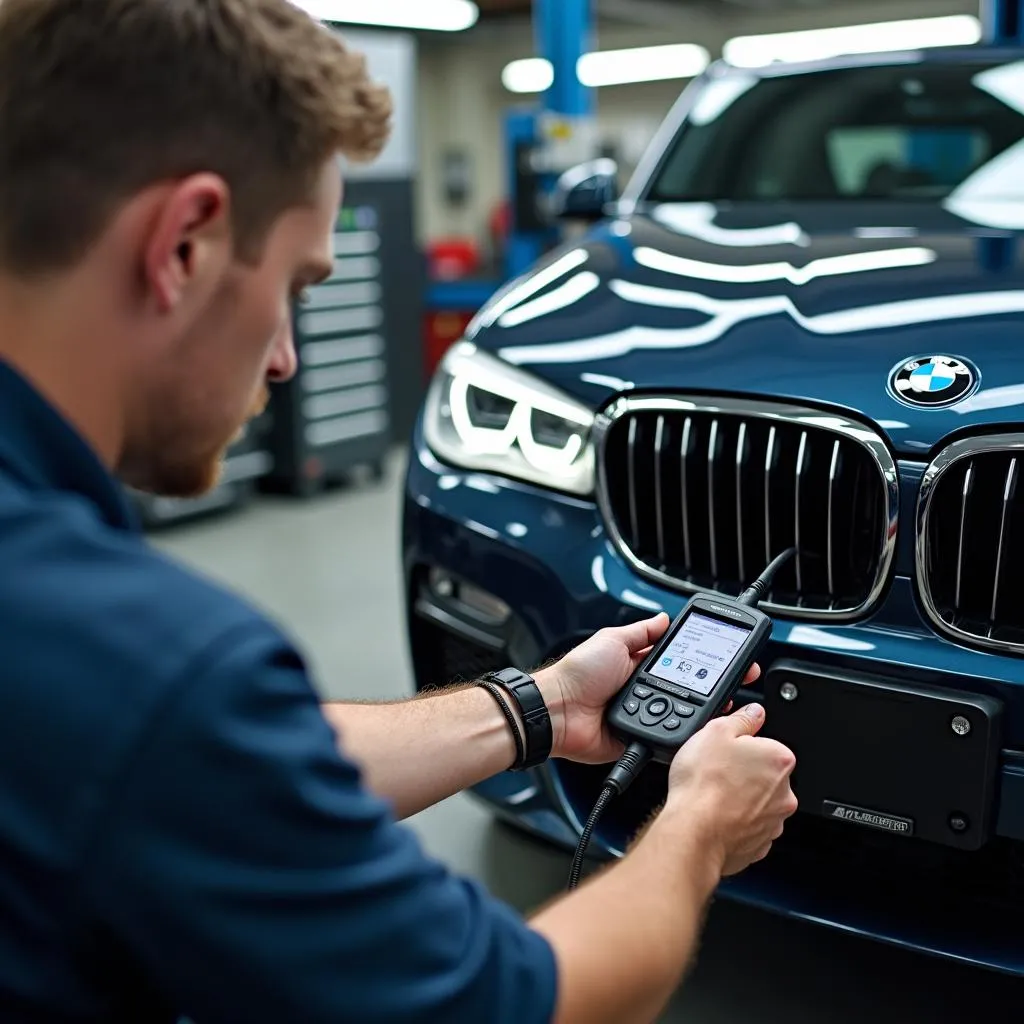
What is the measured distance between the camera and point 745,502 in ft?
5.30

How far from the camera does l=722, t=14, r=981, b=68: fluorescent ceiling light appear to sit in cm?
1263

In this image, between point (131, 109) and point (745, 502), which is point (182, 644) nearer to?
point (131, 109)

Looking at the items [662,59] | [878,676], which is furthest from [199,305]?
[662,59]

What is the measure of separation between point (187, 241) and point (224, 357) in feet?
0.30

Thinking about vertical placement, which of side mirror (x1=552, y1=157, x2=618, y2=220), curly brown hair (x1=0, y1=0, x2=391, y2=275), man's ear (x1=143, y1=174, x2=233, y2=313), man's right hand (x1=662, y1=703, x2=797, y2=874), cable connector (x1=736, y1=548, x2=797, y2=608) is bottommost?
man's right hand (x1=662, y1=703, x2=797, y2=874)

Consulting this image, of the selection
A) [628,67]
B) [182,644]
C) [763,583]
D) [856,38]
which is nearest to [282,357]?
[182,644]

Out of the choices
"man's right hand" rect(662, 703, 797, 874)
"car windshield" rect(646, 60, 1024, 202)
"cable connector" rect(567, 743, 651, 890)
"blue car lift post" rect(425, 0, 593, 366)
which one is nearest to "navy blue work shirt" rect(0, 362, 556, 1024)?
"man's right hand" rect(662, 703, 797, 874)

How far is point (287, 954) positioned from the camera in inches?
25.2

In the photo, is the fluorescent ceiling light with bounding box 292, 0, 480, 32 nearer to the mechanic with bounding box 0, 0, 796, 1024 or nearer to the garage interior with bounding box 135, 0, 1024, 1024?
the garage interior with bounding box 135, 0, 1024, 1024

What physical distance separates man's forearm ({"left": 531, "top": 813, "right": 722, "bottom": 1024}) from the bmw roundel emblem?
75cm

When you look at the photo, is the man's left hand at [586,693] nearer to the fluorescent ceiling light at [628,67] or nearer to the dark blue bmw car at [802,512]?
the dark blue bmw car at [802,512]

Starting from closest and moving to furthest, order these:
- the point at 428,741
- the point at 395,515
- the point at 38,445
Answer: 1. the point at 38,445
2. the point at 428,741
3. the point at 395,515

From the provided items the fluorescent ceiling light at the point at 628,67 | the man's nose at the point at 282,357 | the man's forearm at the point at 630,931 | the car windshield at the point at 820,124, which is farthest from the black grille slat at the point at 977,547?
the fluorescent ceiling light at the point at 628,67

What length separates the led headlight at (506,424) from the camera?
1746 millimetres
